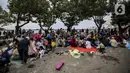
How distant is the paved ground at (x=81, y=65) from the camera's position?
10.7 m

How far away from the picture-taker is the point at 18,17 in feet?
100.0

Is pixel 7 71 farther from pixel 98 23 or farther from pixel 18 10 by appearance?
pixel 98 23

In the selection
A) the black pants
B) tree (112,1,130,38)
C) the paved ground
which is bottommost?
the paved ground

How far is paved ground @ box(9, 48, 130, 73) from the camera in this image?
10.7 meters

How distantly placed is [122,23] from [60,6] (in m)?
11.5

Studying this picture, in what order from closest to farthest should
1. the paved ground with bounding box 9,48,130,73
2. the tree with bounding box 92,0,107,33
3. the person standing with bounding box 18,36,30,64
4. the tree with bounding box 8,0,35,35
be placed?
1. the paved ground with bounding box 9,48,130,73
2. the person standing with bounding box 18,36,30,64
3. the tree with bounding box 8,0,35,35
4. the tree with bounding box 92,0,107,33

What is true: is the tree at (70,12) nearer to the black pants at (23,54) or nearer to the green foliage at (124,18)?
the green foliage at (124,18)

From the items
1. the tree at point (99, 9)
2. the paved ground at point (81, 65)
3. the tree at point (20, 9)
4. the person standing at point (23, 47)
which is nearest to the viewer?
the paved ground at point (81, 65)

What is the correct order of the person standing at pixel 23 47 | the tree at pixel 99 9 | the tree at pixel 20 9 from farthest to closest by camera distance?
the tree at pixel 99 9, the tree at pixel 20 9, the person standing at pixel 23 47

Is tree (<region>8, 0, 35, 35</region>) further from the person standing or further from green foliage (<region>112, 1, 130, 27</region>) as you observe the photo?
the person standing

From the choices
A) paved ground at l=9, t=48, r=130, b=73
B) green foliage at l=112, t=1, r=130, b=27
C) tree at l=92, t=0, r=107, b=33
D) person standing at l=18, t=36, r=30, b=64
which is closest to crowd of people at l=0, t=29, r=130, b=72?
person standing at l=18, t=36, r=30, b=64

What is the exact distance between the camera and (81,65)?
11.3 m

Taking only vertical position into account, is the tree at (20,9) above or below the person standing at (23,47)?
above

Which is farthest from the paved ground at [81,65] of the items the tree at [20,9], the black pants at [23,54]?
the tree at [20,9]
